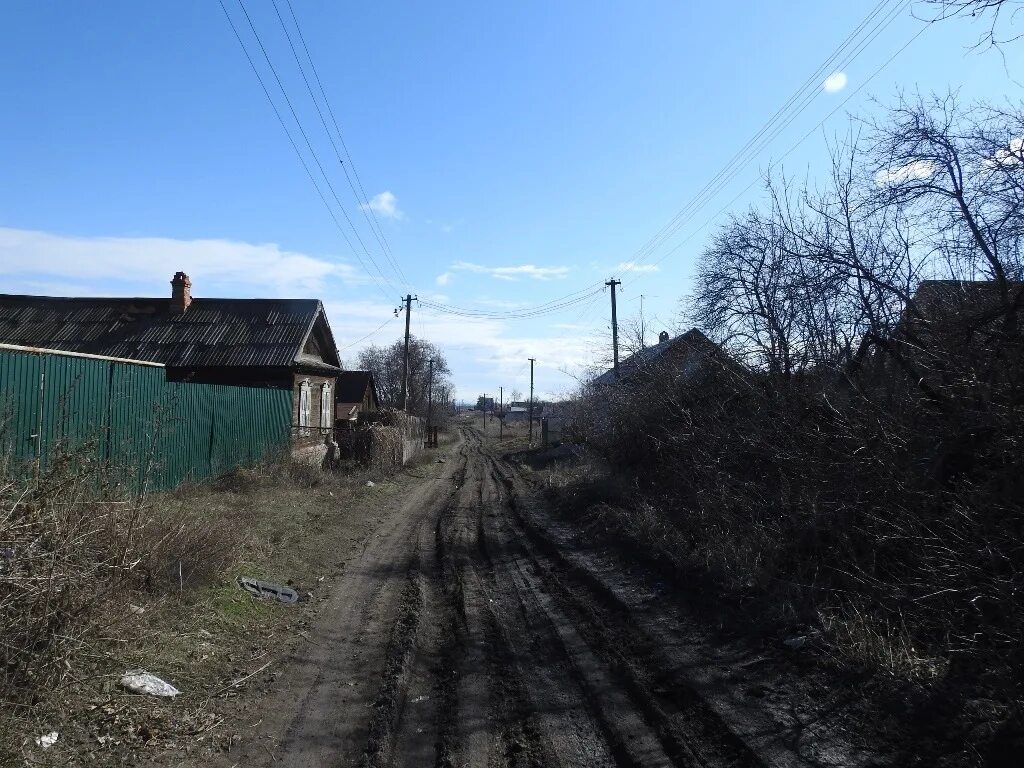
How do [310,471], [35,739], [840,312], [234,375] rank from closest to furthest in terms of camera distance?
[35,739] < [840,312] < [310,471] < [234,375]

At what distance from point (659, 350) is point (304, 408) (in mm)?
11495

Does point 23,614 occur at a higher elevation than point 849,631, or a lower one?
higher

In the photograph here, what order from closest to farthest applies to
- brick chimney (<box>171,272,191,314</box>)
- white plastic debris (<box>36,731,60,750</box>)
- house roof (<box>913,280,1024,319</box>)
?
white plastic debris (<box>36,731,60,750</box>) < house roof (<box>913,280,1024,319</box>) < brick chimney (<box>171,272,191,314</box>)

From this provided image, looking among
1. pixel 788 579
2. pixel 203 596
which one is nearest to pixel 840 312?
pixel 788 579

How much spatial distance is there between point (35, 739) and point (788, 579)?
7050mm

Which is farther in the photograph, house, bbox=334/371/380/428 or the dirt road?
house, bbox=334/371/380/428

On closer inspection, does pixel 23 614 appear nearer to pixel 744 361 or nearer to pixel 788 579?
pixel 788 579

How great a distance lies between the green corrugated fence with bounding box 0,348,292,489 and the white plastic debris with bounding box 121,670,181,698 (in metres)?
1.67

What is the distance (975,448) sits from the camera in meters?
7.01

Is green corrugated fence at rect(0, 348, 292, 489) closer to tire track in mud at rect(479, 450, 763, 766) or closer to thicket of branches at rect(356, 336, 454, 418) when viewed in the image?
Result: tire track in mud at rect(479, 450, 763, 766)

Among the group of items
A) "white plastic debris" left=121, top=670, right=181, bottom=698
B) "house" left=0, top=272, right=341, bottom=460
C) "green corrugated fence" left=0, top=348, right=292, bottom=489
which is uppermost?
"house" left=0, top=272, right=341, bottom=460

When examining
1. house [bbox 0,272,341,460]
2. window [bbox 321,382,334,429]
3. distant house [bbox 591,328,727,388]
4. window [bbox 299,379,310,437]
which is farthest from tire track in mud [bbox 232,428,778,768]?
window [bbox 321,382,334,429]

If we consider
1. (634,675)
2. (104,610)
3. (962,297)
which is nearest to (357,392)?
(962,297)

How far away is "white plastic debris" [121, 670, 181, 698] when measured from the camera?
477 cm
